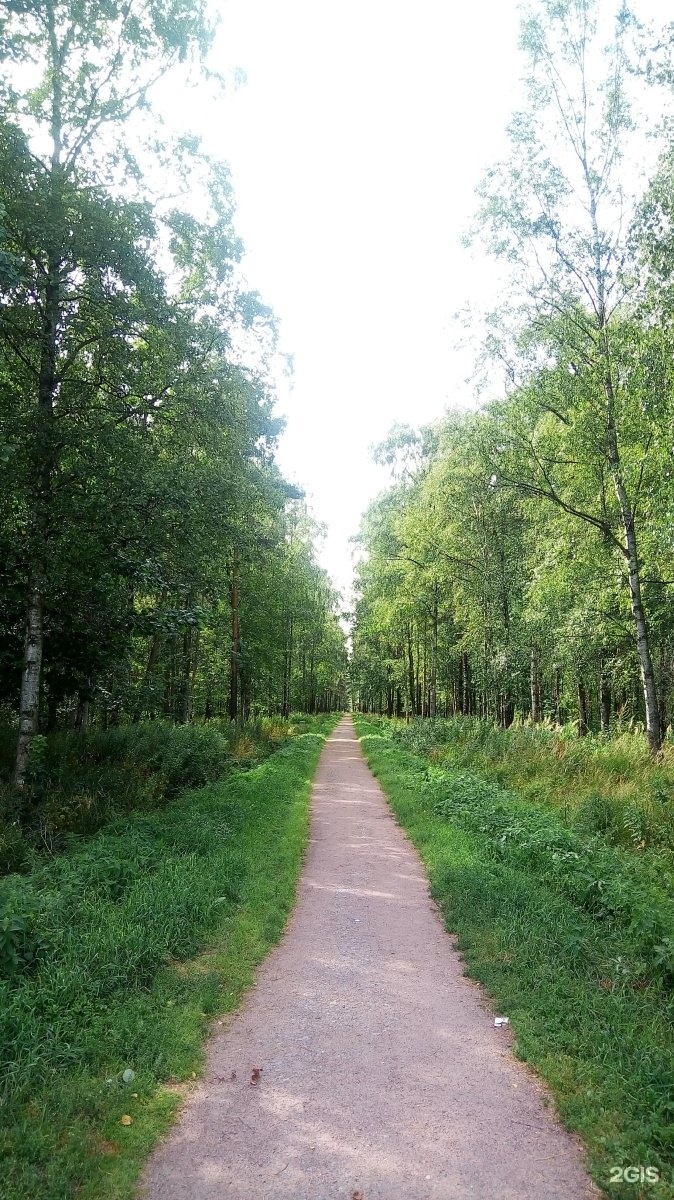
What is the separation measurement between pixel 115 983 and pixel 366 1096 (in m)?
2.20

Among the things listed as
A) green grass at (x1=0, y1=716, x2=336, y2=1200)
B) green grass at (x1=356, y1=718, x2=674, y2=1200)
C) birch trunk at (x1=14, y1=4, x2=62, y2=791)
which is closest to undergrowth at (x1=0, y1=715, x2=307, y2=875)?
birch trunk at (x1=14, y1=4, x2=62, y2=791)

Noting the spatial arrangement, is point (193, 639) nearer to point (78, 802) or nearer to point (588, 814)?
point (78, 802)

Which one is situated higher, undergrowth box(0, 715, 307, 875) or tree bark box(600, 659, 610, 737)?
tree bark box(600, 659, 610, 737)

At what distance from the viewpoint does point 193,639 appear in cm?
2150

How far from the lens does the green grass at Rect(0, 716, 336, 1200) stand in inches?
126

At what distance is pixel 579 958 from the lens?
523 cm

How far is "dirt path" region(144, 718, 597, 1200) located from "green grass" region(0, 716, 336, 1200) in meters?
0.24

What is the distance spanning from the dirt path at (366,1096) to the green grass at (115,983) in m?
0.24

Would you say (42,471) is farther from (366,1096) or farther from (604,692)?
(604,692)

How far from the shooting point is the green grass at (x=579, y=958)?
3.44 metres

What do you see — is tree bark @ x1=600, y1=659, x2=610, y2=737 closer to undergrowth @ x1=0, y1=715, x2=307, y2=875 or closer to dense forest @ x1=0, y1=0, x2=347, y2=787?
undergrowth @ x1=0, y1=715, x2=307, y2=875
